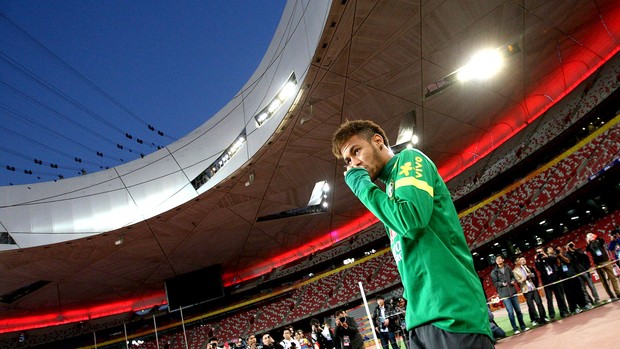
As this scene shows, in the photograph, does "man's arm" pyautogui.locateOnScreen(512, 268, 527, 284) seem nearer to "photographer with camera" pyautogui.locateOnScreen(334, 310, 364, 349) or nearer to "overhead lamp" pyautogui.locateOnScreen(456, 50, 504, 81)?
"photographer with camera" pyautogui.locateOnScreen(334, 310, 364, 349)

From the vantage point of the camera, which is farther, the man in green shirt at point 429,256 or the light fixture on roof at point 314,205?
the light fixture on roof at point 314,205

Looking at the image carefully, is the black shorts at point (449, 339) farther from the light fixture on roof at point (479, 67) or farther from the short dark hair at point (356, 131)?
the light fixture on roof at point (479, 67)

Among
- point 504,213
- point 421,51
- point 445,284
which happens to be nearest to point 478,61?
point 421,51

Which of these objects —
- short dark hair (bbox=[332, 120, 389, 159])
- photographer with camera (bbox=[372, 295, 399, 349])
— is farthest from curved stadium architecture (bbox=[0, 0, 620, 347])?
short dark hair (bbox=[332, 120, 389, 159])

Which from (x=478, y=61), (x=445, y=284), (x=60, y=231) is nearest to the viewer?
(x=445, y=284)

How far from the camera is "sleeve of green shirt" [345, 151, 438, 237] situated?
4.65 ft

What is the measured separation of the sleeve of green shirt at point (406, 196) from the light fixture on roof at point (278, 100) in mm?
11685

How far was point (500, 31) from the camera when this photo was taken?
12.9 metres

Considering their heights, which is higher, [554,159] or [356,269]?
[554,159]

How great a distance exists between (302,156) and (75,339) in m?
24.5

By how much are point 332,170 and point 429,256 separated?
17898 millimetres

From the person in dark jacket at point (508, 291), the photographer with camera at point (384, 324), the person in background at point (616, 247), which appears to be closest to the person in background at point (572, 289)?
the person in dark jacket at point (508, 291)

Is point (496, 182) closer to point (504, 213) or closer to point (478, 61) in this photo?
point (504, 213)

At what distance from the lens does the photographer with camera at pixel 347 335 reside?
9.55 m
